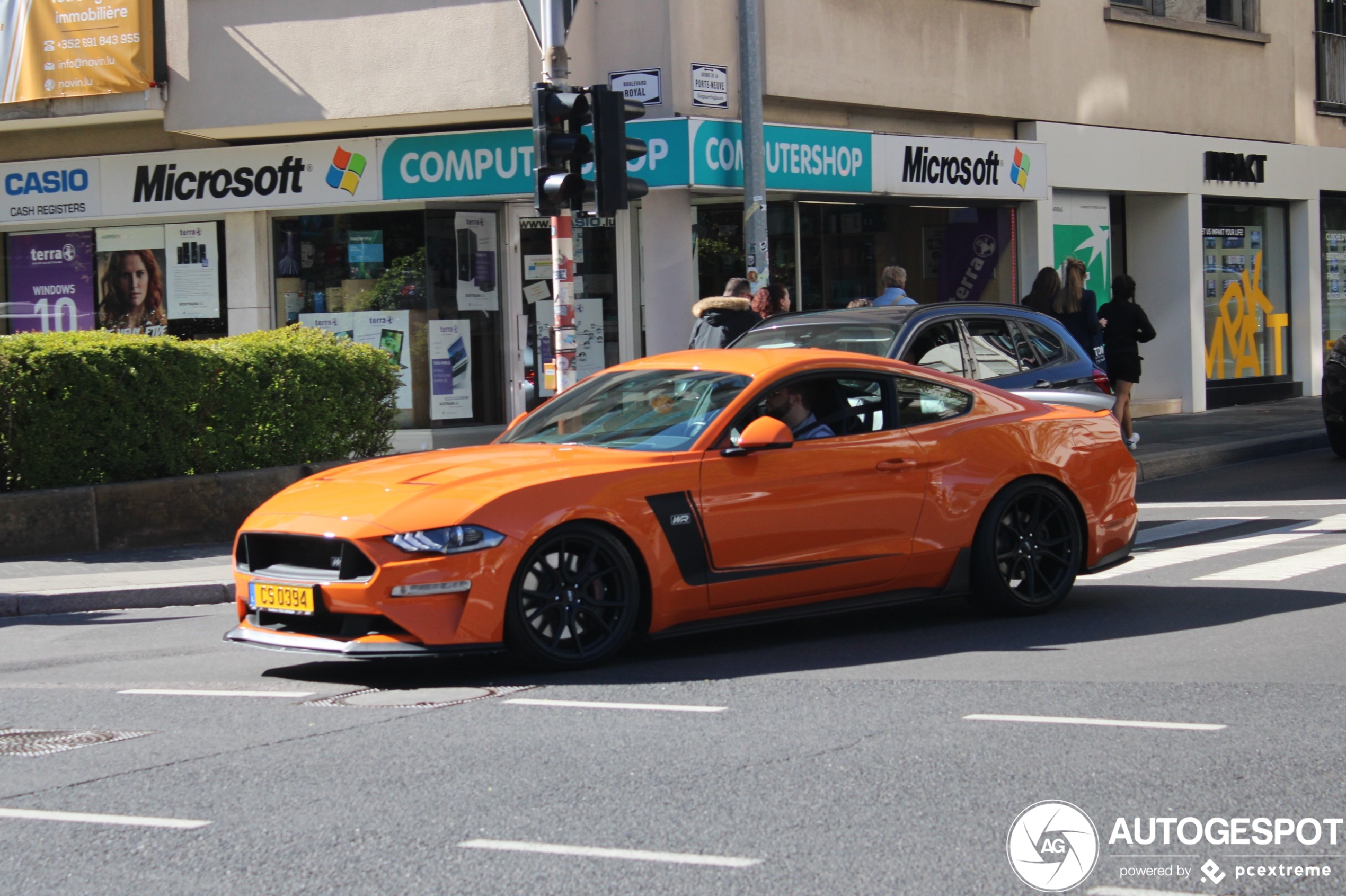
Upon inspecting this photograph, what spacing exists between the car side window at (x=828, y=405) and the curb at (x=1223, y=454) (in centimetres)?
795

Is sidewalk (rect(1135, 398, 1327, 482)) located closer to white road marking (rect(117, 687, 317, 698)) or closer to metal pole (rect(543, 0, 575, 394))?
metal pole (rect(543, 0, 575, 394))

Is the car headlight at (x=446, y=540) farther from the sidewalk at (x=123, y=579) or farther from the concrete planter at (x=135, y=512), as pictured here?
the concrete planter at (x=135, y=512)

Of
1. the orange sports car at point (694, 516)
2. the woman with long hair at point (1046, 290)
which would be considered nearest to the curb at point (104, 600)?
the orange sports car at point (694, 516)

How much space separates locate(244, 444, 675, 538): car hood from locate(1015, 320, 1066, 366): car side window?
5.04 metres

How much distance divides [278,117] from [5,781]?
1237 centimetres

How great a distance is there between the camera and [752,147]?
50.6ft

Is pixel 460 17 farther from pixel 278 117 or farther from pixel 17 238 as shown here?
pixel 17 238

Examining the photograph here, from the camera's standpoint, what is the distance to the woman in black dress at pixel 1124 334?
16562 millimetres

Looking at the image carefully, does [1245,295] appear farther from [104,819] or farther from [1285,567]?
[104,819]

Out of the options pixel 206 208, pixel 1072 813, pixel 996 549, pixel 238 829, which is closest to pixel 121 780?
pixel 238 829

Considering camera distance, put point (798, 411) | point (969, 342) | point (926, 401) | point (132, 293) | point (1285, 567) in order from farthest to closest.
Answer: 1. point (132, 293)
2. point (969, 342)
3. point (1285, 567)
4. point (926, 401)
5. point (798, 411)

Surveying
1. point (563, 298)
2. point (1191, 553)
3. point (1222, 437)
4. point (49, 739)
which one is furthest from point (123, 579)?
point (1222, 437)

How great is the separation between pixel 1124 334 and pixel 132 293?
11663 millimetres

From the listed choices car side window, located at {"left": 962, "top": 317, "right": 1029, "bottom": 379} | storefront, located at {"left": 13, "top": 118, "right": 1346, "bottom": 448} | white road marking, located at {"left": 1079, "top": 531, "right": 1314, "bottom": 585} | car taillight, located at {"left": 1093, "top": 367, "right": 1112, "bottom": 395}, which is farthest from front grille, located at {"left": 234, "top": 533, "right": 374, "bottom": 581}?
storefront, located at {"left": 13, "top": 118, "right": 1346, "bottom": 448}
